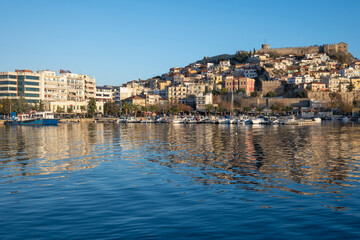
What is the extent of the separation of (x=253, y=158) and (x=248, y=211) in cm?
1139

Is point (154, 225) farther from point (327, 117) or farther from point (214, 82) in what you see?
point (214, 82)

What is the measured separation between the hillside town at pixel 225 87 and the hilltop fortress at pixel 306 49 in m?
0.48

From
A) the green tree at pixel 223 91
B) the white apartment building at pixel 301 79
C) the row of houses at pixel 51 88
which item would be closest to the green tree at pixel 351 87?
the white apartment building at pixel 301 79

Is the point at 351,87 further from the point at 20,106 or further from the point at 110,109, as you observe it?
the point at 20,106

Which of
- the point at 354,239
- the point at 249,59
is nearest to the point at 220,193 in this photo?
the point at 354,239

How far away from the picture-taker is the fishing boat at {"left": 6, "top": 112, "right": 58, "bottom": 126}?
82.3 m

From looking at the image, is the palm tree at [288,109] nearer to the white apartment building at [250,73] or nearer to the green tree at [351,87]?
the green tree at [351,87]

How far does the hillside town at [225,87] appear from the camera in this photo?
104 m

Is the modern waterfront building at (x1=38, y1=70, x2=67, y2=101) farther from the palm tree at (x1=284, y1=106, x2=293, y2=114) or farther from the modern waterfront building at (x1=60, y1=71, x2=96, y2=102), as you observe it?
the palm tree at (x1=284, y1=106, x2=293, y2=114)

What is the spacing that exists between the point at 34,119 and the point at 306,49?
129 m

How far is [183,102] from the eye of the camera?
132 m

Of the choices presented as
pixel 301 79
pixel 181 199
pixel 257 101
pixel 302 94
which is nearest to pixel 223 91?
pixel 257 101

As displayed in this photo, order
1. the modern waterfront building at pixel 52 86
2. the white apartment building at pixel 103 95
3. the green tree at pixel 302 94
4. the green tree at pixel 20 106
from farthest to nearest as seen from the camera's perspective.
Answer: the white apartment building at pixel 103 95
the green tree at pixel 302 94
the modern waterfront building at pixel 52 86
the green tree at pixel 20 106

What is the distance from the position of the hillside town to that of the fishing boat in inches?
375
